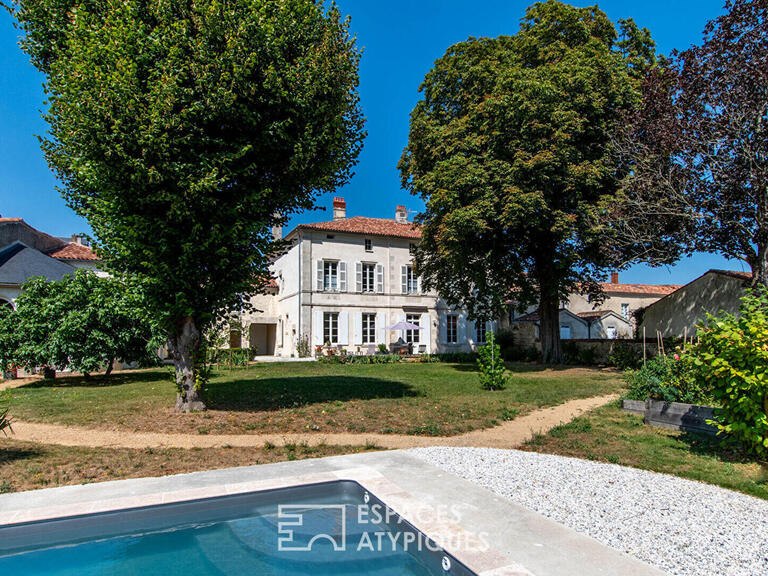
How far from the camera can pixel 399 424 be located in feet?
26.6

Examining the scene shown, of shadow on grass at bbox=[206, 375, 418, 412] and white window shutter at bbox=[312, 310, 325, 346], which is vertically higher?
white window shutter at bbox=[312, 310, 325, 346]

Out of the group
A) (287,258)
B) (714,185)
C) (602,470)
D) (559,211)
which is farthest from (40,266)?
(714,185)

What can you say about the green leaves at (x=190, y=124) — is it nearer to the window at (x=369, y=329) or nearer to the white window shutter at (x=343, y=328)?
the white window shutter at (x=343, y=328)

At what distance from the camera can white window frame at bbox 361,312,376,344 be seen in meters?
28.1

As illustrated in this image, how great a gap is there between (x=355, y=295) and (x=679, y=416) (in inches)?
860

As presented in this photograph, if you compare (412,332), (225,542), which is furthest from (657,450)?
(412,332)

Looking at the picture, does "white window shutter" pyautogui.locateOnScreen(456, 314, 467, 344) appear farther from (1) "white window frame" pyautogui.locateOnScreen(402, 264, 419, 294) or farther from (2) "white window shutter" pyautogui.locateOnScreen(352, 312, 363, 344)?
(2) "white window shutter" pyautogui.locateOnScreen(352, 312, 363, 344)

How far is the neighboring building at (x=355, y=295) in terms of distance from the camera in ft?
88.8

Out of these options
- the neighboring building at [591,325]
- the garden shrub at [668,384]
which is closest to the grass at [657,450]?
the garden shrub at [668,384]

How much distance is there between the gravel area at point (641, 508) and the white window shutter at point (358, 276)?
22.5 m

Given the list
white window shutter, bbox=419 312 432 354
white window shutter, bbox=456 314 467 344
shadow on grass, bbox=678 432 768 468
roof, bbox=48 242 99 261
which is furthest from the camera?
white window shutter, bbox=456 314 467 344

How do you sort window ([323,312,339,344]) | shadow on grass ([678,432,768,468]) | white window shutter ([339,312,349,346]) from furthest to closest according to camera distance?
1. white window shutter ([339,312,349,346])
2. window ([323,312,339,344])
3. shadow on grass ([678,432,768,468])

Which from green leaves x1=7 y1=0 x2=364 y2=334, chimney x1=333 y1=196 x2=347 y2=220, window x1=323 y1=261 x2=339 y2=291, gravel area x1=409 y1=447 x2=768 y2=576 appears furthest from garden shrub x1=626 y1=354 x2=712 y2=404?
chimney x1=333 y1=196 x2=347 y2=220

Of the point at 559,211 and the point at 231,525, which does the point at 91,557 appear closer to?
the point at 231,525
